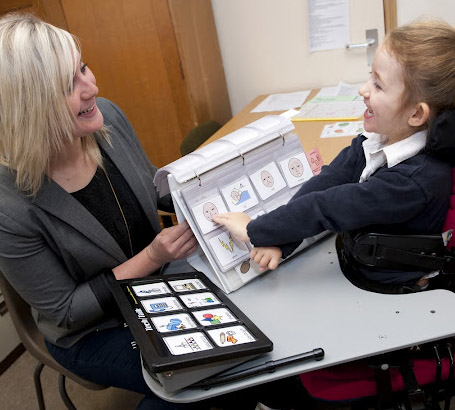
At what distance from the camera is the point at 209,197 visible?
1115mm

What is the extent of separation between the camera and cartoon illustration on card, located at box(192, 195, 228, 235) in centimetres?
109

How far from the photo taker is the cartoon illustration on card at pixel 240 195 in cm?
114

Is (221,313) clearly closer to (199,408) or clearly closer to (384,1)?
(199,408)

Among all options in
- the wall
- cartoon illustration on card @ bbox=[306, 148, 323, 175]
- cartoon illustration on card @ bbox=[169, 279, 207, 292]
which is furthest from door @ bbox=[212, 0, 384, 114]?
cartoon illustration on card @ bbox=[169, 279, 207, 292]

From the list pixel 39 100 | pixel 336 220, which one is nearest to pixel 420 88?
pixel 336 220

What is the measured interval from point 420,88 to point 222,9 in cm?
202

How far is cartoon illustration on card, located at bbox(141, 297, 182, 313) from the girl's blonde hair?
64 centimetres

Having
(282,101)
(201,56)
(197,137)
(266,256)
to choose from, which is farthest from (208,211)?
(201,56)

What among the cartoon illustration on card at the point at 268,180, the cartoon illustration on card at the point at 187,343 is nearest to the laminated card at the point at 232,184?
the cartoon illustration on card at the point at 268,180

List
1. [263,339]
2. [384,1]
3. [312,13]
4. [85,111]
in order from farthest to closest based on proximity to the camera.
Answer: [312,13], [384,1], [85,111], [263,339]

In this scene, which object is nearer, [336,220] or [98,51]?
[336,220]

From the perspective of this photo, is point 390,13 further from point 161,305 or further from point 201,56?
point 161,305

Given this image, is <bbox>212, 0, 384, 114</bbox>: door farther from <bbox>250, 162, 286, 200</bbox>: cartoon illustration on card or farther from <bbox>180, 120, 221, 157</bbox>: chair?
<bbox>250, 162, 286, 200</bbox>: cartoon illustration on card

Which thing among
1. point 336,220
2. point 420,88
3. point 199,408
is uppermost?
point 420,88
